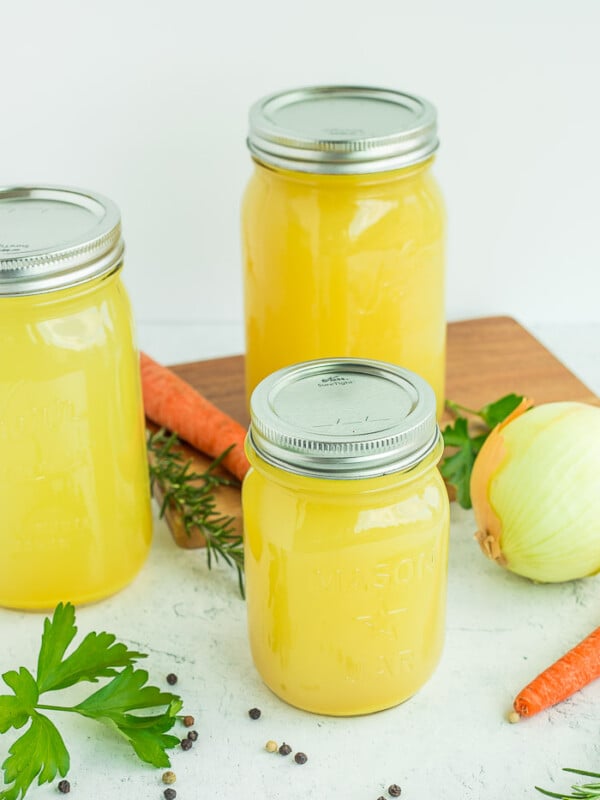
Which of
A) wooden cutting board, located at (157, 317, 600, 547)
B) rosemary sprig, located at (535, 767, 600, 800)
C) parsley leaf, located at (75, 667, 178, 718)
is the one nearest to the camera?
rosemary sprig, located at (535, 767, 600, 800)

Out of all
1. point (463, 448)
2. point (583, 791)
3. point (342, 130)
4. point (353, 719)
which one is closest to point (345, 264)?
point (342, 130)

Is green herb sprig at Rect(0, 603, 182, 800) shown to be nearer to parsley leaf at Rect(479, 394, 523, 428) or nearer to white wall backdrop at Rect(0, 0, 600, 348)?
parsley leaf at Rect(479, 394, 523, 428)

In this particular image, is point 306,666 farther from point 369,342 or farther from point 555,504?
point 369,342

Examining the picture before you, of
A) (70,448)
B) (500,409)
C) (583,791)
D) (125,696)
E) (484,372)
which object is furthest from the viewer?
(484,372)

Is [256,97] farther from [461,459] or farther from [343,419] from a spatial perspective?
[343,419]

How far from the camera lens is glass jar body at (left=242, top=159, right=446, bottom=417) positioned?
1.54 metres

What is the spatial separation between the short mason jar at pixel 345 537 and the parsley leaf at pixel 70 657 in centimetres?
16

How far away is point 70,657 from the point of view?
1.31 meters

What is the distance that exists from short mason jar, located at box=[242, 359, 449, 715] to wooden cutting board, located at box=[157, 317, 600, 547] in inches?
18.3

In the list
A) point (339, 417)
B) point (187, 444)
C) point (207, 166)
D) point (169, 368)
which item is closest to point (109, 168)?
point (207, 166)

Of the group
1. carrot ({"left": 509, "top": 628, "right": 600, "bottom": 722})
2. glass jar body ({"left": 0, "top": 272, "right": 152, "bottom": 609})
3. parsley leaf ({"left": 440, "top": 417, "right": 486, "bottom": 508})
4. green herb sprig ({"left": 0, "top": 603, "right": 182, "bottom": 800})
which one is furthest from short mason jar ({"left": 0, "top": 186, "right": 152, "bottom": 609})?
carrot ({"left": 509, "top": 628, "right": 600, "bottom": 722})

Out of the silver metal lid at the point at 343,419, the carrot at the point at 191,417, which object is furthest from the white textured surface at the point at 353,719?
the silver metal lid at the point at 343,419

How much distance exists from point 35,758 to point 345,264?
72cm

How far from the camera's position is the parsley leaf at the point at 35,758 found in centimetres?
119
